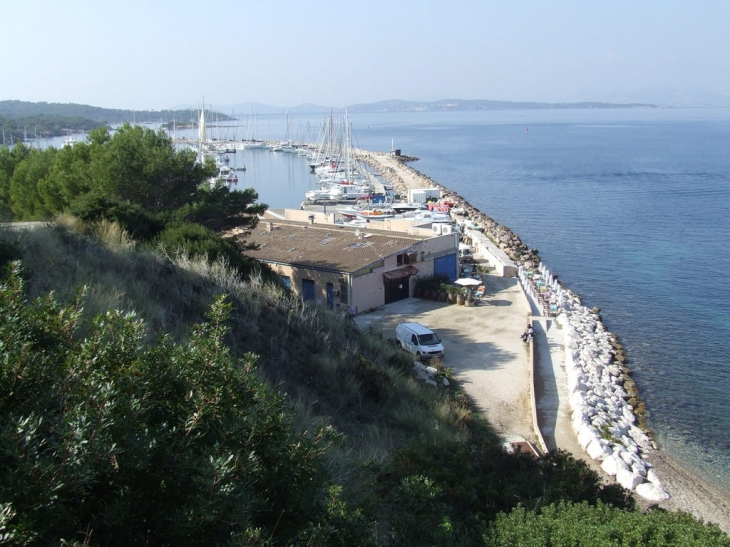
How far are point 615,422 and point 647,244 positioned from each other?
25968mm

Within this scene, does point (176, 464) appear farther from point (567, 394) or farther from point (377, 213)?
point (377, 213)

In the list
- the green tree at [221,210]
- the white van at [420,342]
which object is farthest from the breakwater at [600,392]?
the green tree at [221,210]

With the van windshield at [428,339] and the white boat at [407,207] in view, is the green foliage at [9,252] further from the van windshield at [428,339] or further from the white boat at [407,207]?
the white boat at [407,207]

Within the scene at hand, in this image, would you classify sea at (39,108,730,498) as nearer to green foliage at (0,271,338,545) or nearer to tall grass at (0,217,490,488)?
tall grass at (0,217,490,488)

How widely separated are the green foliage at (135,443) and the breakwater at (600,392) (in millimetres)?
10694

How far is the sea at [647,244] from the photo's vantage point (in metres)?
18.1

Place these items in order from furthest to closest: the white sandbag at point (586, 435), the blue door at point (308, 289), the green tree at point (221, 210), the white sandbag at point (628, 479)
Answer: the blue door at point (308, 289)
the green tree at point (221, 210)
the white sandbag at point (586, 435)
the white sandbag at point (628, 479)

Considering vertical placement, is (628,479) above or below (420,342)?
below

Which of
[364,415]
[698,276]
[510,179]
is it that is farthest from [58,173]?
[510,179]

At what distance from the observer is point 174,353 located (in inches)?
163

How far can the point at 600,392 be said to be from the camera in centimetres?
1727

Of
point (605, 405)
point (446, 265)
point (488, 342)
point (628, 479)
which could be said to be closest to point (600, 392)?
point (605, 405)

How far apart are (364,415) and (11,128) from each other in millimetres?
Answer: 127702

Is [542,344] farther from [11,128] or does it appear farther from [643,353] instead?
[11,128]
